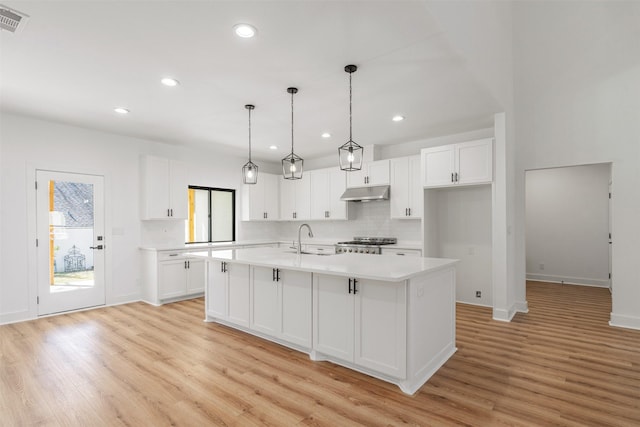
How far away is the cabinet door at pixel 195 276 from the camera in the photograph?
19.0 ft

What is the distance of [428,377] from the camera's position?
9.31ft

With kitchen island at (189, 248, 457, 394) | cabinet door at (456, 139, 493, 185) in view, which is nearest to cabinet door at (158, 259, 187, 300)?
kitchen island at (189, 248, 457, 394)

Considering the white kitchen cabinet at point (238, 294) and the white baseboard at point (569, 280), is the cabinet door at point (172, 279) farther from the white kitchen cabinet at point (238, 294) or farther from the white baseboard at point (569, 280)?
the white baseboard at point (569, 280)

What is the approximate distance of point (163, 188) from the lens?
228 inches

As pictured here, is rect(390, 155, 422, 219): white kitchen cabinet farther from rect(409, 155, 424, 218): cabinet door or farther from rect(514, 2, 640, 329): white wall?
rect(514, 2, 640, 329): white wall

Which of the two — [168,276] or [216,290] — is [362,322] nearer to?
[216,290]

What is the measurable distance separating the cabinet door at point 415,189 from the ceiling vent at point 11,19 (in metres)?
4.94

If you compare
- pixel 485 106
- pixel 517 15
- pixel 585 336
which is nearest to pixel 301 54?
pixel 485 106

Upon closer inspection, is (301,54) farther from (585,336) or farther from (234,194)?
(234,194)

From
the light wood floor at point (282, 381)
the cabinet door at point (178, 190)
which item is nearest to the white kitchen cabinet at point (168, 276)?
the cabinet door at point (178, 190)

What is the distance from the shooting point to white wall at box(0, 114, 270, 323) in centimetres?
442

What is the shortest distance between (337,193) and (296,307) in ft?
11.9

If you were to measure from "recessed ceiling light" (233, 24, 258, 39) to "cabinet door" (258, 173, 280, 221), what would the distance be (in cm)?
494

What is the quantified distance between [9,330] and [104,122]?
2977 millimetres
